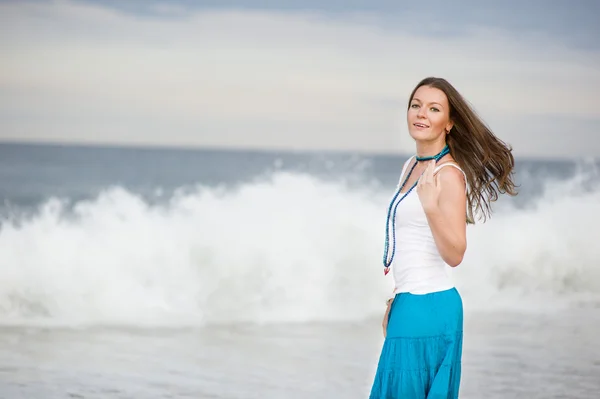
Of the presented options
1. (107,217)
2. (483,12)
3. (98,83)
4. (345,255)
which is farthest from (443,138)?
(98,83)

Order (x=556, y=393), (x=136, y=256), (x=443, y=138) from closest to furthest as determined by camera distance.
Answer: (x=443, y=138) → (x=556, y=393) → (x=136, y=256)

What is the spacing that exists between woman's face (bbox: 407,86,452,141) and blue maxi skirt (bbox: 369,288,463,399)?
429mm

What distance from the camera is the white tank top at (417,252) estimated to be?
2.41 meters

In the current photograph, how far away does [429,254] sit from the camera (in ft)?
7.95

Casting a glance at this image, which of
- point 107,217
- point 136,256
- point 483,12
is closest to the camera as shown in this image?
point 136,256

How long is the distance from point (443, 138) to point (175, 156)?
11307mm

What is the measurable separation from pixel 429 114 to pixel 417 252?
0.37 metres

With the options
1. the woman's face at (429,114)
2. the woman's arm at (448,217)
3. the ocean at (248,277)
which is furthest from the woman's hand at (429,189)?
the ocean at (248,277)

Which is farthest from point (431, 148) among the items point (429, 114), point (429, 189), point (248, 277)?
point (248, 277)

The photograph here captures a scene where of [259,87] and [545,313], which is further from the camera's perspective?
[259,87]

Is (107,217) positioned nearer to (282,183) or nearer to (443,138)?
(282,183)

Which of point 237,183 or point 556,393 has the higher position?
point 237,183

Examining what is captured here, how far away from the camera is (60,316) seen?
20.7 ft

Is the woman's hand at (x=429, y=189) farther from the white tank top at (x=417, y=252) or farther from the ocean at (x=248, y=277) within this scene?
the ocean at (x=248, y=277)
